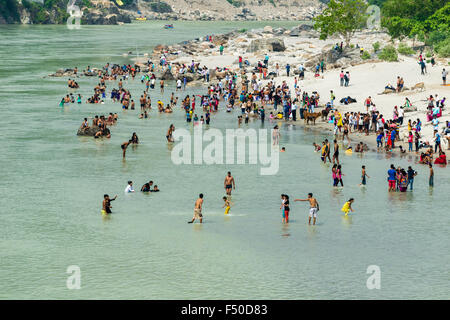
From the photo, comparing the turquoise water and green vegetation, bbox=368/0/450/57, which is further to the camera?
green vegetation, bbox=368/0/450/57

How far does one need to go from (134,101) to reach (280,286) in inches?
2153

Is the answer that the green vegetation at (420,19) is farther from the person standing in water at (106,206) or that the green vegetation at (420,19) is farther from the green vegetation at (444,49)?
Result: the person standing in water at (106,206)

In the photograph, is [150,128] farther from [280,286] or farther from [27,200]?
[280,286]

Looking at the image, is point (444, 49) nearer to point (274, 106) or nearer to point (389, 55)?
point (389, 55)

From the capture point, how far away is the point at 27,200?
41750 mm

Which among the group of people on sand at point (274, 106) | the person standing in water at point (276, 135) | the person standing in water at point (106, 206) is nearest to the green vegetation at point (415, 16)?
the group of people on sand at point (274, 106)

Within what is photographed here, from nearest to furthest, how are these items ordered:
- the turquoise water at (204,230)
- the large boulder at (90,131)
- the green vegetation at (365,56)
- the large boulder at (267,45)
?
the turquoise water at (204,230), the large boulder at (90,131), the green vegetation at (365,56), the large boulder at (267,45)

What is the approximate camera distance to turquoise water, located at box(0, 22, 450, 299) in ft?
96.8

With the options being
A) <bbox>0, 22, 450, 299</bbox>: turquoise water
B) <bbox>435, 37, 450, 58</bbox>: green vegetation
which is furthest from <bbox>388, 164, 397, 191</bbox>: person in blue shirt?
<bbox>435, 37, 450, 58</bbox>: green vegetation

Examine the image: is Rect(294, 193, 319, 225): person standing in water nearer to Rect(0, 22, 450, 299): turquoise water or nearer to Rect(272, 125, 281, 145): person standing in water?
Rect(0, 22, 450, 299): turquoise water

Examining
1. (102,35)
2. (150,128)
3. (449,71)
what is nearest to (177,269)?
(150,128)
